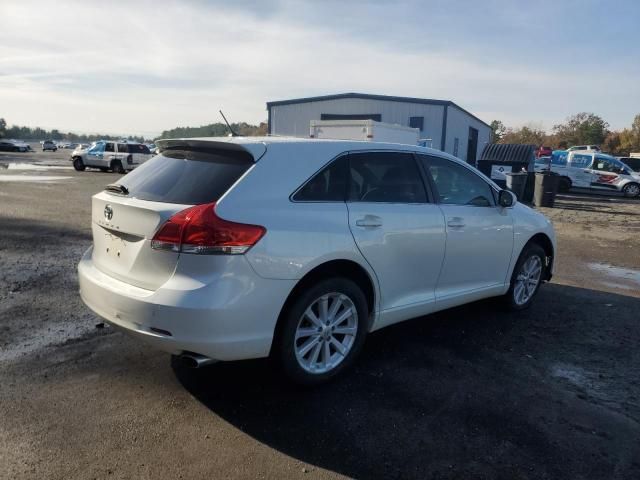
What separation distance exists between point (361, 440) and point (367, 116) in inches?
1055

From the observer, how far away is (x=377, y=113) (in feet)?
92.4

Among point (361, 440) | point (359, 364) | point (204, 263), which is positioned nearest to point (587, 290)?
point (359, 364)

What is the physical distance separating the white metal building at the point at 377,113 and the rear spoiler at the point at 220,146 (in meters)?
24.6

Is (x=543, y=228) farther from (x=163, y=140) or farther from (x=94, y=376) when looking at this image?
(x=94, y=376)

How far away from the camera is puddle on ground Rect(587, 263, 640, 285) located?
23.9 ft

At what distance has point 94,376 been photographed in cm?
368

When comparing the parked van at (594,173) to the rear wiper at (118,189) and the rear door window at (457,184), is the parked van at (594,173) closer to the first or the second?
the rear door window at (457,184)

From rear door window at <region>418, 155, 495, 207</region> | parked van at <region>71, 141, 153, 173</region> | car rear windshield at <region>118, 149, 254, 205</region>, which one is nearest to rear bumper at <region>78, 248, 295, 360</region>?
car rear windshield at <region>118, 149, 254, 205</region>

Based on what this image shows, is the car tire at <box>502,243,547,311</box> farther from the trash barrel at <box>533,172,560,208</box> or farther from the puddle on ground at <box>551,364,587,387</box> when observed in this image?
the trash barrel at <box>533,172,560,208</box>

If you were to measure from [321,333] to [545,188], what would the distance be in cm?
1561

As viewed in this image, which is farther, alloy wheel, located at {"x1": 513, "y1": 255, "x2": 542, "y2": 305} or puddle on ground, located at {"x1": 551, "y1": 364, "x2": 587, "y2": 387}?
alloy wheel, located at {"x1": 513, "y1": 255, "x2": 542, "y2": 305}

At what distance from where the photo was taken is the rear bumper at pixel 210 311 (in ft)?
9.58

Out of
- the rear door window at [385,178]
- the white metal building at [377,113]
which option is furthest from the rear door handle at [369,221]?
the white metal building at [377,113]

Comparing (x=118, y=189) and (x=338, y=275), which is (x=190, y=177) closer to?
(x=118, y=189)
